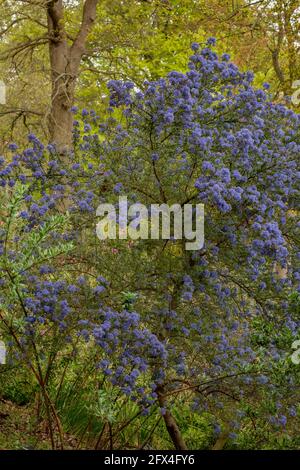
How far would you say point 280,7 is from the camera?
11.8 meters

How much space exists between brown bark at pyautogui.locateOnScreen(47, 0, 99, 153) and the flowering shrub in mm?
6867

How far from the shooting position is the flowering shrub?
4453 mm

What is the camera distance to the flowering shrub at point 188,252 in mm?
4453
